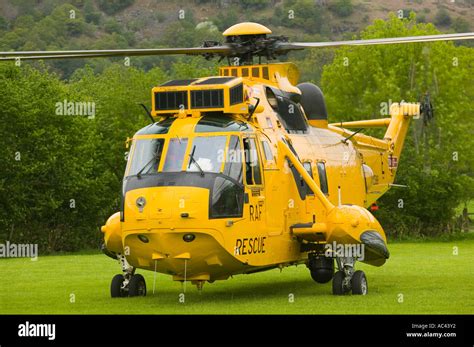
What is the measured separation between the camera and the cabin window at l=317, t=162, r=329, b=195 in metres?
23.8

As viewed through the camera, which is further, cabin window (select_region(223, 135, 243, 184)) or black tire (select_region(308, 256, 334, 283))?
black tire (select_region(308, 256, 334, 283))

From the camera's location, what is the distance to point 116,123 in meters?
58.7

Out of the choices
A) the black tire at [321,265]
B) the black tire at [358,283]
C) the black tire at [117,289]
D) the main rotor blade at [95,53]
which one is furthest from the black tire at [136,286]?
the main rotor blade at [95,53]

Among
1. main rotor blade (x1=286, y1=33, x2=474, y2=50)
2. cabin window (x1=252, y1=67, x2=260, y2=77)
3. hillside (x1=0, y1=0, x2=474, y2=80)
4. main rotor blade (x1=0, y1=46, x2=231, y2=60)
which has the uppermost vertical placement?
hillside (x1=0, y1=0, x2=474, y2=80)

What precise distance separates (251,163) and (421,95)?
40474 mm

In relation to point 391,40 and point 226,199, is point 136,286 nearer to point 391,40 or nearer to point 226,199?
point 226,199

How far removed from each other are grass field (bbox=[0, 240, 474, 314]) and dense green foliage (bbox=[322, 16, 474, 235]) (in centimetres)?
2065

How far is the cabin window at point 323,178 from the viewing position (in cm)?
2384

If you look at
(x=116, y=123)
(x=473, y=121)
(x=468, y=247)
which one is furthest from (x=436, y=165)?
(x=116, y=123)

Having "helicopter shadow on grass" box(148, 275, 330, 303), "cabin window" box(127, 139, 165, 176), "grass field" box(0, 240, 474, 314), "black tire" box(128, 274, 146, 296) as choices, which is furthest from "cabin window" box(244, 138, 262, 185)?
"black tire" box(128, 274, 146, 296)

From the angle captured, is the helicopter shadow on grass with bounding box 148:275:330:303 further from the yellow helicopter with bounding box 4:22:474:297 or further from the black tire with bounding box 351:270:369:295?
the black tire with bounding box 351:270:369:295

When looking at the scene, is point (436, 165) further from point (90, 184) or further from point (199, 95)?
point (199, 95)

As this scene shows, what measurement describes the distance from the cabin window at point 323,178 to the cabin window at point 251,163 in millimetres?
2919

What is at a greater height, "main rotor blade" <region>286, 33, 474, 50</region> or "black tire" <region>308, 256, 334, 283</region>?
"main rotor blade" <region>286, 33, 474, 50</region>
